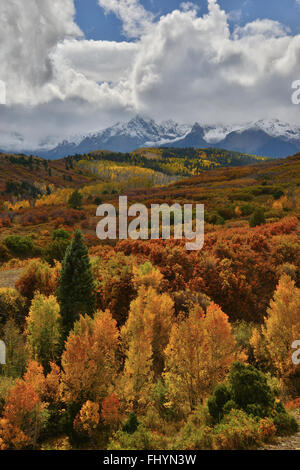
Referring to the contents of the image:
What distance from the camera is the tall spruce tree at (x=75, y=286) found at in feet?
65.8

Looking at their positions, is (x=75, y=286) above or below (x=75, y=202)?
below

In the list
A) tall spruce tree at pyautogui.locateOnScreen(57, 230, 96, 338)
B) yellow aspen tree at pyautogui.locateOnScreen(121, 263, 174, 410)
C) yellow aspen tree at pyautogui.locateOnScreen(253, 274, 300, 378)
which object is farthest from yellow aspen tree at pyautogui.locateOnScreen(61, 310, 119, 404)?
yellow aspen tree at pyautogui.locateOnScreen(253, 274, 300, 378)

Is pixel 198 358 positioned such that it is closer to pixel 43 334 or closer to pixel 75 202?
pixel 43 334

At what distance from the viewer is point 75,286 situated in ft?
65.9

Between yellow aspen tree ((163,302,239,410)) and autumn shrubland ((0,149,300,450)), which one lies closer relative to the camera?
autumn shrubland ((0,149,300,450))

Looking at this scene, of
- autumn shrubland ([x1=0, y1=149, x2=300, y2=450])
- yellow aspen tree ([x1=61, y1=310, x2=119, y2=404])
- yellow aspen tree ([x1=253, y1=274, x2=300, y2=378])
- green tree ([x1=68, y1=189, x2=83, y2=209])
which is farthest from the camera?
green tree ([x1=68, y1=189, x2=83, y2=209])

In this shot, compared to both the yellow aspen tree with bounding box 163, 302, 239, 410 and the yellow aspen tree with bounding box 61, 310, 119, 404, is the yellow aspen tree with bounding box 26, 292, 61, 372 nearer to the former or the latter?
the yellow aspen tree with bounding box 61, 310, 119, 404

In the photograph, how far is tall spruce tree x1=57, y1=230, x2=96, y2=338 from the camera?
2005 centimetres

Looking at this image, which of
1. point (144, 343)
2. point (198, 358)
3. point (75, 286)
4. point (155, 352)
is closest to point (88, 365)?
point (144, 343)

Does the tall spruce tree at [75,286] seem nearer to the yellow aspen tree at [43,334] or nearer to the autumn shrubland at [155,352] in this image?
the autumn shrubland at [155,352]

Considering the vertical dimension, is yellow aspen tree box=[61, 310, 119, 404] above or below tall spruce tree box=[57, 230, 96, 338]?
below

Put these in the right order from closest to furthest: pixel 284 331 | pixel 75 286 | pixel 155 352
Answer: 1. pixel 284 331
2. pixel 155 352
3. pixel 75 286
